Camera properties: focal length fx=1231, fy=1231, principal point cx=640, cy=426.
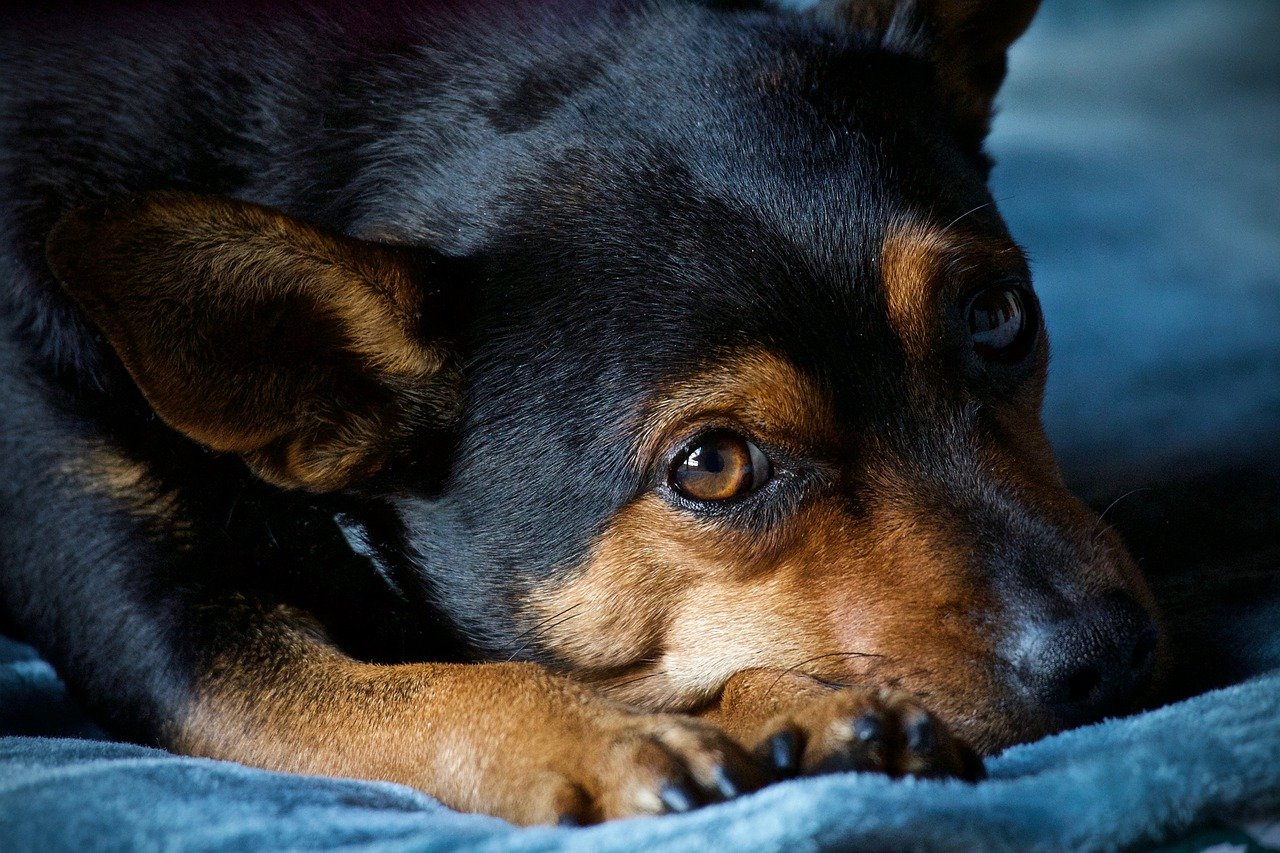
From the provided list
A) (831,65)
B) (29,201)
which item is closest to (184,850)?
(29,201)

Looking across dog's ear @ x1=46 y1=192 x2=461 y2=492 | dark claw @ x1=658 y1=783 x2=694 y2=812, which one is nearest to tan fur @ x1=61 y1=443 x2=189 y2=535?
dog's ear @ x1=46 y1=192 x2=461 y2=492

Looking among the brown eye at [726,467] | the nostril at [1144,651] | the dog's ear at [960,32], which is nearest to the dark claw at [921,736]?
the nostril at [1144,651]

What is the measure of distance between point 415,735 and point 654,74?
47.7 inches

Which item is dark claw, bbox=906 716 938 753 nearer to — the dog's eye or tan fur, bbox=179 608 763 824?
tan fur, bbox=179 608 763 824

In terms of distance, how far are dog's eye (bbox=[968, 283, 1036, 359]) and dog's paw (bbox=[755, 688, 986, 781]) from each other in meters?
0.82

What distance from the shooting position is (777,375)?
1938 millimetres

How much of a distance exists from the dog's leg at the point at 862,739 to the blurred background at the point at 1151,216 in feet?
5.57

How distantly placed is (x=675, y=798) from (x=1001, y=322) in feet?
3.86

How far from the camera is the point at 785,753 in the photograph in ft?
5.18

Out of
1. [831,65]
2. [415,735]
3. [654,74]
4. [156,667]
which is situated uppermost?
[831,65]

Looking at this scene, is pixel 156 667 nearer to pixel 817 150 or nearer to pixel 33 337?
pixel 33 337

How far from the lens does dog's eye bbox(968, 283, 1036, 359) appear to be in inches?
86.9

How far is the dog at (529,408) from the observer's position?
1.80m

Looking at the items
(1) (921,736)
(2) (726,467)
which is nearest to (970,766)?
(1) (921,736)
